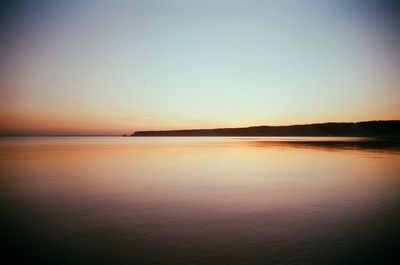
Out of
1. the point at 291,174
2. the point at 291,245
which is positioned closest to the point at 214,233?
the point at 291,245

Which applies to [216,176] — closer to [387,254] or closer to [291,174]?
[291,174]

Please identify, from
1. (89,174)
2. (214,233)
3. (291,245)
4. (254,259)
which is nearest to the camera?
(254,259)

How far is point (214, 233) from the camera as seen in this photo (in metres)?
7.26

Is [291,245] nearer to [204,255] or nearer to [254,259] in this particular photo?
[254,259]

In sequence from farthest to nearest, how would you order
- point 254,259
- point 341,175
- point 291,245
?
point 341,175 → point 291,245 → point 254,259

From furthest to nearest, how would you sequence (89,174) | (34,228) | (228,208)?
(89,174), (228,208), (34,228)

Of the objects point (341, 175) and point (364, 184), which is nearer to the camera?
point (364, 184)

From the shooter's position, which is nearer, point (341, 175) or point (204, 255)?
point (204, 255)

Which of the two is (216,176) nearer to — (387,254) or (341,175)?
(341,175)

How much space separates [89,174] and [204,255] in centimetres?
1470

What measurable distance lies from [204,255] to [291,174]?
526 inches

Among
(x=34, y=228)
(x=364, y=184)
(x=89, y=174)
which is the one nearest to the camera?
(x=34, y=228)

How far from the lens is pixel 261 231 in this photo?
740 cm

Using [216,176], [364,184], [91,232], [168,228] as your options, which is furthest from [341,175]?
[91,232]
